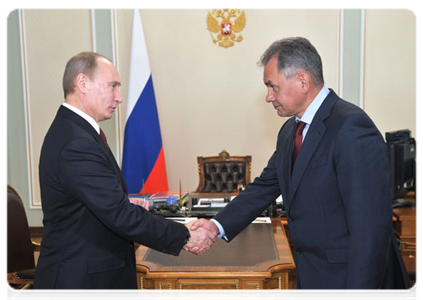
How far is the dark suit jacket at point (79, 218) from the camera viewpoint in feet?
5.03

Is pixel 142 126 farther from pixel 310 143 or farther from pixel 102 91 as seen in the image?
pixel 310 143

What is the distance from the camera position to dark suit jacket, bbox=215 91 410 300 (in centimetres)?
129

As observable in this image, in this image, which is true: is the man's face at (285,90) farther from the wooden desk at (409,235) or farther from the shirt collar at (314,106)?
the wooden desk at (409,235)

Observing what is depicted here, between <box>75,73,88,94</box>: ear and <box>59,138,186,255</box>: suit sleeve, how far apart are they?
0.25m

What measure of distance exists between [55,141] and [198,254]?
0.88 m

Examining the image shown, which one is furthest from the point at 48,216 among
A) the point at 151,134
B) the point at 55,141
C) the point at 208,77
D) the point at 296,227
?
the point at 208,77

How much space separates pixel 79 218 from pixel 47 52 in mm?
3959

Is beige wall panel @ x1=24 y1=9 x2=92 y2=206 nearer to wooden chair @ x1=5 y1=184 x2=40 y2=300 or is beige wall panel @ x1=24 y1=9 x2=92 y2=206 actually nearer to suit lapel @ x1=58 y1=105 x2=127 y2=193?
wooden chair @ x1=5 y1=184 x2=40 y2=300

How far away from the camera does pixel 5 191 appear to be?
2369 mm

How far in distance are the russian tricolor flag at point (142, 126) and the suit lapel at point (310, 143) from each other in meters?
3.18

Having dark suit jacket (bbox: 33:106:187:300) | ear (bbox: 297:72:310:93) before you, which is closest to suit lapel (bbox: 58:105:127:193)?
dark suit jacket (bbox: 33:106:187:300)

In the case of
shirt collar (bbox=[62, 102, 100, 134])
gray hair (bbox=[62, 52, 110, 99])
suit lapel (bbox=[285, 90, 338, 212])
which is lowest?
suit lapel (bbox=[285, 90, 338, 212])

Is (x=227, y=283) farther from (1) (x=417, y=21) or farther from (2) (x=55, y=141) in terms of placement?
(1) (x=417, y=21)

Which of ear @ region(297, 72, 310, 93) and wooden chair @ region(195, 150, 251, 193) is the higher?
ear @ region(297, 72, 310, 93)
